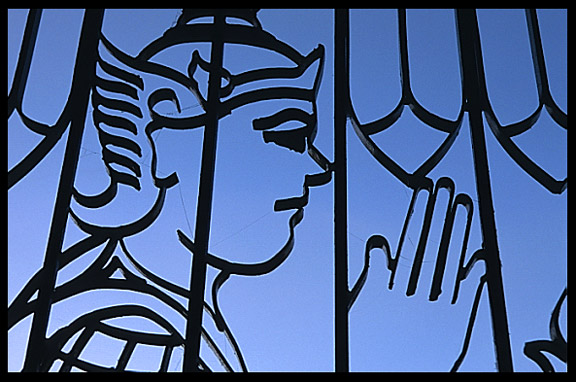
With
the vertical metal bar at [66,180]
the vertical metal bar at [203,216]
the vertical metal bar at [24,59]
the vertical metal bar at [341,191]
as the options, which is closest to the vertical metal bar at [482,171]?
the vertical metal bar at [341,191]

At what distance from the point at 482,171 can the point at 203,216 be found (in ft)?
2.07

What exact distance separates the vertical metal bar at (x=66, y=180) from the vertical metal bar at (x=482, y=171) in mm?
Result: 929

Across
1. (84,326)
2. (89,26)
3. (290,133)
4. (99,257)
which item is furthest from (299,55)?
(84,326)

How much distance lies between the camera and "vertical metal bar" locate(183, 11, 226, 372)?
1.64 meters

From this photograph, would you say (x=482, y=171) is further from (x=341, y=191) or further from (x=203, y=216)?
(x=203, y=216)

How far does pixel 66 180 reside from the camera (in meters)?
1.88

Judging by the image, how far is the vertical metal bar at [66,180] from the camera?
1715mm

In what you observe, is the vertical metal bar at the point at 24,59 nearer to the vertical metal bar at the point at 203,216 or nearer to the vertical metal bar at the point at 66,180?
the vertical metal bar at the point at 66,180

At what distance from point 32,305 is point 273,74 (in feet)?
2.77

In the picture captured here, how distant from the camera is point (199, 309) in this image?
5.53 ft

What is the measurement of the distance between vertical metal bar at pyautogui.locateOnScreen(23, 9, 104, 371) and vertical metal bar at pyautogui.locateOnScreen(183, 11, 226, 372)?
1.02 ft

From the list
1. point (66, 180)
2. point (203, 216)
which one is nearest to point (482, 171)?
point (203, 216)

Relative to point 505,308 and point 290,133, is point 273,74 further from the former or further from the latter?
point 505,308

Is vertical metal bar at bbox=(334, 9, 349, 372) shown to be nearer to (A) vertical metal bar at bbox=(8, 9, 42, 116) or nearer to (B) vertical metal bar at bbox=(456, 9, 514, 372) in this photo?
(B) vertical metal bar at bbox=(456, 9, 514, 372)
